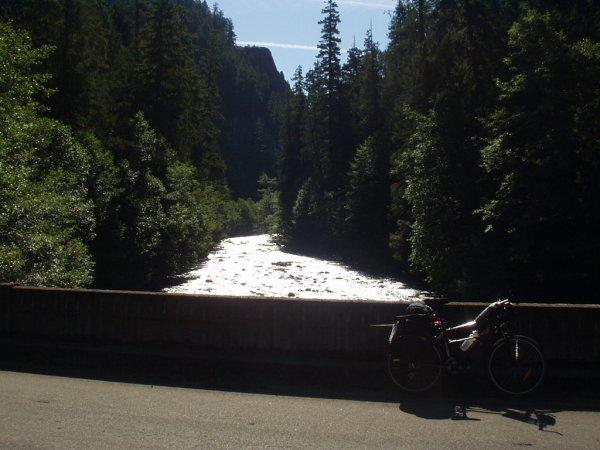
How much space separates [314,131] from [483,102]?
155 ft

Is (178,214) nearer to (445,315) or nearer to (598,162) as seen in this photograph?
(598,162)

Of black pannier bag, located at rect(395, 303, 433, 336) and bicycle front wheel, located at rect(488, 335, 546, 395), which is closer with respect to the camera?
bicycle front wheel, located at rect(488, 335, 546, 395)

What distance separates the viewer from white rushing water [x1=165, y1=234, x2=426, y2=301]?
3372 cm

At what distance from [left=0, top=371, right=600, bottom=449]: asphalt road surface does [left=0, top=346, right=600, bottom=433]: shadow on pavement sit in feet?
0.21

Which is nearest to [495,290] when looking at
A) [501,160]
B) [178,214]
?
[501,160]

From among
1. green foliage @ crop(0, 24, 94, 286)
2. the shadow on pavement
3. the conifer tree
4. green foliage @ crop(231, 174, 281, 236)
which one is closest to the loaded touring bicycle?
the shadow on pavement

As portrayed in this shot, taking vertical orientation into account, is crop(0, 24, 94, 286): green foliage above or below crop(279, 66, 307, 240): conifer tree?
below

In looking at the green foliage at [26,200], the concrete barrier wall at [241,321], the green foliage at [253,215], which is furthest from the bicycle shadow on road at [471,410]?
the green foliage at [253,215]

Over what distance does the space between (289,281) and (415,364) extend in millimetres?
31648

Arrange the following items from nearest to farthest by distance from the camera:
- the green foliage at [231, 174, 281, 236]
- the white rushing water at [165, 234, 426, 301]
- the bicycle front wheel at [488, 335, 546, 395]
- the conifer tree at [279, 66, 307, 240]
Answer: the bicycle front wheel at [488, 335, 546, 395] → the white rushing water at [165, 234, 426, 301] → the conifer tree at [279, 66, 307, 240] → the green foliage at [231, 174, 281, 236]

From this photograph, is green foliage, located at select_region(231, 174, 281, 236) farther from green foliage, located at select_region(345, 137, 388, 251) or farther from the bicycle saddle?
the bicycle saddle

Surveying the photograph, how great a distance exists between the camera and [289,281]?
128 ft

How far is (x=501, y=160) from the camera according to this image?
23.5 m

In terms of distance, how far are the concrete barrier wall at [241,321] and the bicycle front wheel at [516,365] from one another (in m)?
0.77
